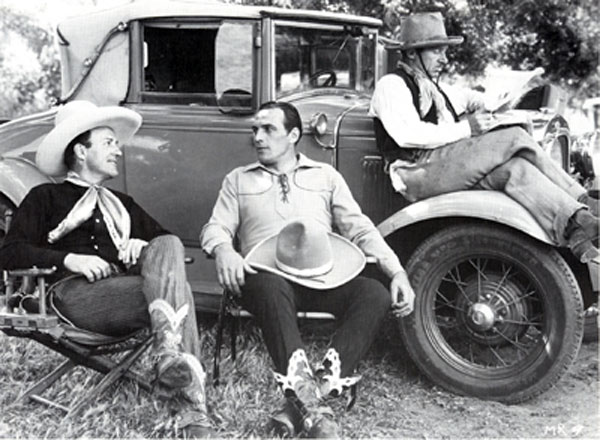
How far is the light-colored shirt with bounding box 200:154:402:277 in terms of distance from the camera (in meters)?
4.01

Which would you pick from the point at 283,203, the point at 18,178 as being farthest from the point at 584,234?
the point at 18,178

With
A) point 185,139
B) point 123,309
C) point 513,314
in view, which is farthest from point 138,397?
point 513,314

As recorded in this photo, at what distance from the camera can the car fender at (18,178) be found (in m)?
4.95

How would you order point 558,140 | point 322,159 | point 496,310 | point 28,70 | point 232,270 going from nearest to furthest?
point 232,270 → point 496,310 → point 322,159 → point 558,140 → point 28,70

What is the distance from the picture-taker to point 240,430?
3.51m

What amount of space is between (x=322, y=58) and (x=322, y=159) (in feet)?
2.52

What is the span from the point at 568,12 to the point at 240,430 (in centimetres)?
724

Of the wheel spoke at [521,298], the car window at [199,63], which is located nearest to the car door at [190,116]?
the car window at [199,63]

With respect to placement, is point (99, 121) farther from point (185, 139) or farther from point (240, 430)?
point (240, 430)

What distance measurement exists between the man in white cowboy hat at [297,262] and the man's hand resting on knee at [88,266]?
50cm

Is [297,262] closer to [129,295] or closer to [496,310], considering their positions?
[129,295]

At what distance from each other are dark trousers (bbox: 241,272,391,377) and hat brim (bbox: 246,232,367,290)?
0.05m

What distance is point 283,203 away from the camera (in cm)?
403

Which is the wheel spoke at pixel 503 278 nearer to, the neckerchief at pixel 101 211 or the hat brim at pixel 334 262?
the hat brim at pixel 334 262
